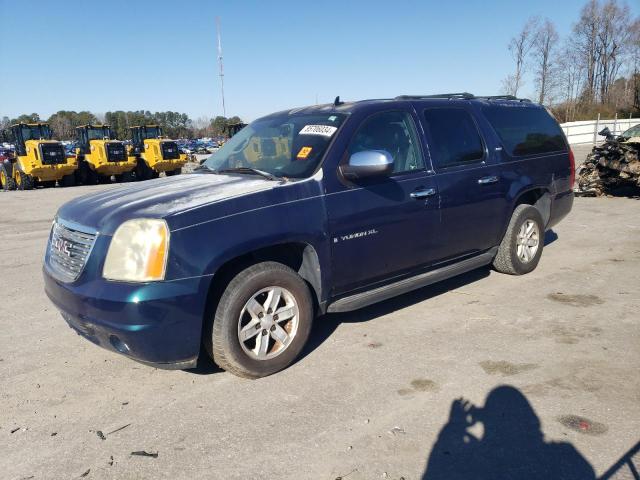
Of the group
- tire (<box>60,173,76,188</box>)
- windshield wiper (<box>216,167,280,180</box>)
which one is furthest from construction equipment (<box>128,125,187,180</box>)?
windshield wiper (<box>216,167,280,180</box>)

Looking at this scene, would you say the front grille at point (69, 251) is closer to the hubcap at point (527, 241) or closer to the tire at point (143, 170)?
the hubcap at point (527, 241)

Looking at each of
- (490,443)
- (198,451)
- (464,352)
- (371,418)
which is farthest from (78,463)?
(464,352)

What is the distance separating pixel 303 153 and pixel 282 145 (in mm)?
357

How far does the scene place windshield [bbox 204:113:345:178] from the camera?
3.88 m

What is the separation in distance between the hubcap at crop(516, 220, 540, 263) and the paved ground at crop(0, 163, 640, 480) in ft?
2.36

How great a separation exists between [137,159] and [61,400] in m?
22.4

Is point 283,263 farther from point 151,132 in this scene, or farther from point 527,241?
point 151,132

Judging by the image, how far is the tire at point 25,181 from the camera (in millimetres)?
20250

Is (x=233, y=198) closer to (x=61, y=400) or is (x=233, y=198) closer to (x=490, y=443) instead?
(x=61, y=400)

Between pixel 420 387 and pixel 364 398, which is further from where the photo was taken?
pixel 420 387

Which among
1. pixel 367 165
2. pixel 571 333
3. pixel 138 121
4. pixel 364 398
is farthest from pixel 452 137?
pixel 138 121

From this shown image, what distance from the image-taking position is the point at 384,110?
14.1 feet

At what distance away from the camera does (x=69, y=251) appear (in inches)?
136

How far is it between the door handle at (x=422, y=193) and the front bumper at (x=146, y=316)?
76.2 inches
